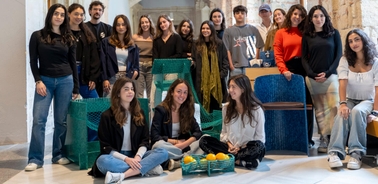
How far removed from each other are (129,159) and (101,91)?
4.42ft

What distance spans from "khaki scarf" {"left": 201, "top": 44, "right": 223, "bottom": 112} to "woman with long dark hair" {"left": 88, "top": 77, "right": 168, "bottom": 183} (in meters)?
1.22

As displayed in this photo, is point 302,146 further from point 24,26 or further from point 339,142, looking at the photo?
point 24,26

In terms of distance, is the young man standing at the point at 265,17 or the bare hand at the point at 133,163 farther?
the young man standing at the point at 265,17

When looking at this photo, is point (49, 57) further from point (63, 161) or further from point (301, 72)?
point (301, 72)

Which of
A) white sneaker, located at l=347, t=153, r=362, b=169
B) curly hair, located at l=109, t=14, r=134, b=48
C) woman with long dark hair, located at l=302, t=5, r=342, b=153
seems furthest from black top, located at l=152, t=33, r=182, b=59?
white sneaker, located at l=347, t=153, r=362, b=169

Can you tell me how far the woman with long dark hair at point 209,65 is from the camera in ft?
13.6

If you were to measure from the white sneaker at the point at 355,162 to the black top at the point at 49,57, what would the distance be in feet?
8.22

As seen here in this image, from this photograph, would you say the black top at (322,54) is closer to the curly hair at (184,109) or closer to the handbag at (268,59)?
the handbag at (268,59)

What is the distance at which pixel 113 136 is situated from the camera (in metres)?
2.96

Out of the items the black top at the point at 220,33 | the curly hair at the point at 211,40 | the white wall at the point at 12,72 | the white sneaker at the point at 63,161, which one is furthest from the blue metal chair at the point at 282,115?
the white wall at the point at 12,72

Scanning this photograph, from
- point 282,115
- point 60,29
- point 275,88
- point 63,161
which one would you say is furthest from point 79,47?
point 282,115

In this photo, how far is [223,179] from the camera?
2781 mm

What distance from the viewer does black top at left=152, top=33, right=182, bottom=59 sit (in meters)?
4.29

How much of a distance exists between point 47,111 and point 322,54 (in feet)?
8.59
